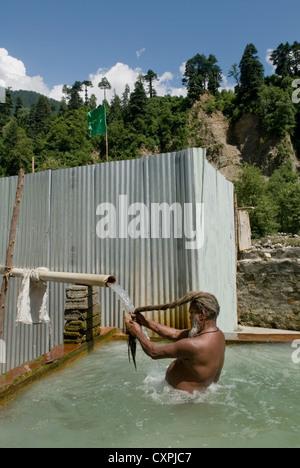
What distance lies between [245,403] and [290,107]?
66333 millimetres

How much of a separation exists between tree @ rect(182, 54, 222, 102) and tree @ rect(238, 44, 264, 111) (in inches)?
426

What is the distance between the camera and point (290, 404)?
3.72 meters

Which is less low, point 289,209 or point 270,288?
point 289,209

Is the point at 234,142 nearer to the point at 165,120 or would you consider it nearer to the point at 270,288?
the point at 165,120

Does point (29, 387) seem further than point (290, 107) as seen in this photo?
No

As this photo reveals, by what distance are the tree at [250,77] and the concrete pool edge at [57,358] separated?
67921 mm

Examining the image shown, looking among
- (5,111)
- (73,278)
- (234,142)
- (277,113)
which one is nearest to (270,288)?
(73,278)

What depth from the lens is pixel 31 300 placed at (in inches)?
236

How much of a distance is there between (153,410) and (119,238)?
11.6 feet

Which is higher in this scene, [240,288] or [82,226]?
[82,226]

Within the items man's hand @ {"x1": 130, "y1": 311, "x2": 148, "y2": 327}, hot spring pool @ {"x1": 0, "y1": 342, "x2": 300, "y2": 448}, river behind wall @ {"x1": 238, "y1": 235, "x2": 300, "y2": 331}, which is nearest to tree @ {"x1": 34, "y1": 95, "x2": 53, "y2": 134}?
river behind wall @ {"x1": 238, "y1": 235, "x2": 300, "y2": 331}

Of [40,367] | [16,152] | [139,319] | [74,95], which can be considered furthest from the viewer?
[74,95]

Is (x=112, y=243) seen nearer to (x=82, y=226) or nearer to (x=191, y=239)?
(x=82, y=226)

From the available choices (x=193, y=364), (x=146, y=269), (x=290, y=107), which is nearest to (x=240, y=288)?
(x=146, y=269)
